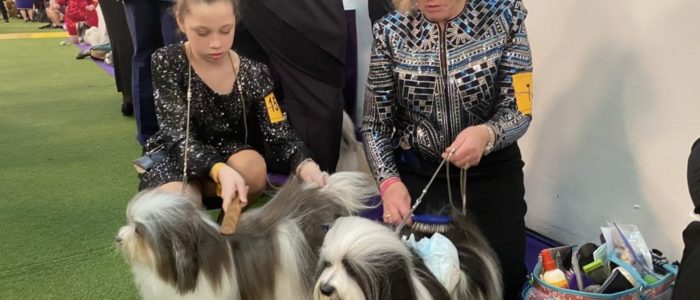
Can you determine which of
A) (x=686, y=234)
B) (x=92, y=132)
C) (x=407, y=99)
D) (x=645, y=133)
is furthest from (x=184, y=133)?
(x=92, y=132)

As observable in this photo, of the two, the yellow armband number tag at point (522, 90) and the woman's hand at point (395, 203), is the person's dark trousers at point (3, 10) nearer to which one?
the woman's hand at point (395, 203)

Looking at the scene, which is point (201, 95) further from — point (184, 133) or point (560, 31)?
point (560, 31)

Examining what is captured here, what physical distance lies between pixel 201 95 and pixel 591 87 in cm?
127

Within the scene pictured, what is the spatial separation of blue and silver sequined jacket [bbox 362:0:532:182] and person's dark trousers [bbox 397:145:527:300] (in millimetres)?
83

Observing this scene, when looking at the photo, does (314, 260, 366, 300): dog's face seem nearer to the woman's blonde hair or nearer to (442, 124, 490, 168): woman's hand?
(442, 124, 490, 168): woman's hand

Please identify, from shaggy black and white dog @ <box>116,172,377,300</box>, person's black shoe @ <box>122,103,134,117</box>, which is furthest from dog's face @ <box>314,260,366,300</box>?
person's black shoe @ <box>122,103,134,117</box>

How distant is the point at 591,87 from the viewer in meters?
1.90

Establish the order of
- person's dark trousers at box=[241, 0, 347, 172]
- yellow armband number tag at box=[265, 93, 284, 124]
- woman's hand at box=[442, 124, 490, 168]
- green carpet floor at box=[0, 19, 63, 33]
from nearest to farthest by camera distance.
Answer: woman's hand at box=[442, 124, 490, 168], yellow armband number tag at box=[265, 93, 284, 124], person's dark trousers at box=[241, 0, 347, 172], green carpet floor at box=[0, 19, 63, 33]

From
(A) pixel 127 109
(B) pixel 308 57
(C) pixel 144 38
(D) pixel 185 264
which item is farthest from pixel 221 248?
(A) pixel 127 109

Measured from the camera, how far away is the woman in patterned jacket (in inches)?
57.2

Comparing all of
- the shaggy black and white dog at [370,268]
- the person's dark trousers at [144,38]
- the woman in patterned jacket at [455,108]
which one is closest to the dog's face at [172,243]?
the shaggy black and white dog at [370,268]

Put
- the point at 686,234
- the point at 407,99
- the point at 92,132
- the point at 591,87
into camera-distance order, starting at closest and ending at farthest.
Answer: the point at 686,234, the point at 407,99, the point at 591,87, the point at 92,132

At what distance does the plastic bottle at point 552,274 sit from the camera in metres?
1.33

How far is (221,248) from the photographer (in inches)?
49.4
